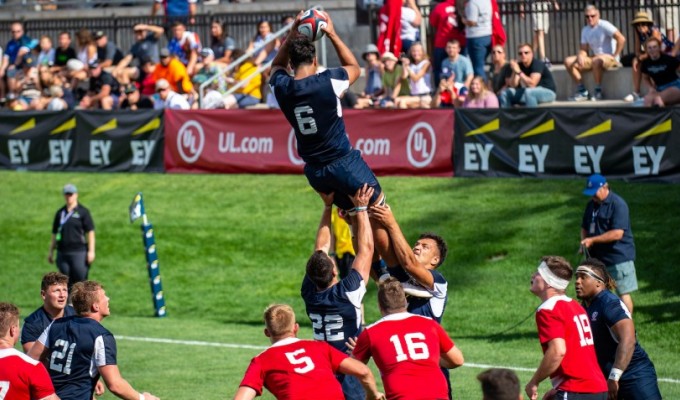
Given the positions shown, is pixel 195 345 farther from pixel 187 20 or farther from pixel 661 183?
pixel 187 20

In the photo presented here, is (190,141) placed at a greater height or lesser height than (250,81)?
lesser

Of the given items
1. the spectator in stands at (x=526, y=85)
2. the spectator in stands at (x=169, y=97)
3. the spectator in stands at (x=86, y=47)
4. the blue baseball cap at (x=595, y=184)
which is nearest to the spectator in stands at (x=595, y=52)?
the spectator in stands at (x=526, y=85)

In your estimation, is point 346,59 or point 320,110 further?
point 346,59

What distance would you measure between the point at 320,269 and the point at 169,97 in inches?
654

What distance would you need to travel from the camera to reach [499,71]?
73.0 feet

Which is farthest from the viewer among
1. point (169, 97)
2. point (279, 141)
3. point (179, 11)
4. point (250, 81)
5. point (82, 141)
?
point (179, 11)

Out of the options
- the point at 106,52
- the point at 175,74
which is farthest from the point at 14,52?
the point at 175,74

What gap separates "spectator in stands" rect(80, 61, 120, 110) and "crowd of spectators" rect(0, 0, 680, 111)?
23mm

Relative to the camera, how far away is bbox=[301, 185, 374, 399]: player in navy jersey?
376 inches

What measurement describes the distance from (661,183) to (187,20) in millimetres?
13980

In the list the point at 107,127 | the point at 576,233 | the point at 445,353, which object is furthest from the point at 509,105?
the point at 445,353

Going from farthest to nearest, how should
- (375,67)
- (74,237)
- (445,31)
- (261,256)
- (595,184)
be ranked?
(375,67), (445,31), (261,256), (74,237), (595,184)

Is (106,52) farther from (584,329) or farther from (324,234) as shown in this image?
(584,329)

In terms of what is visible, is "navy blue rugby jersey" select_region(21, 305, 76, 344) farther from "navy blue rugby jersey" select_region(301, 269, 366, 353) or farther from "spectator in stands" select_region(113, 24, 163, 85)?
"spectator in stands" select_region(113, 24, 163, 85)
